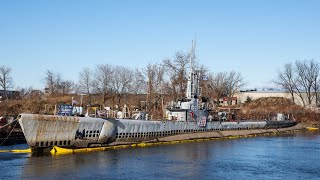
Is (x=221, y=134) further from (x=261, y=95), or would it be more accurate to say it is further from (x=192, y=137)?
(x=261, y=95)

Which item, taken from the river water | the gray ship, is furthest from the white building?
the river water

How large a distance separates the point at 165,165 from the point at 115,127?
1260 centimetres

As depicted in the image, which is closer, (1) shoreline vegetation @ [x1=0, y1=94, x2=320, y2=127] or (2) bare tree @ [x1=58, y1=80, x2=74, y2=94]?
(1) shoreline vegetation @ [x1=0, y1=94, x2=320, y2=127]

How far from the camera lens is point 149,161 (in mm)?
40188

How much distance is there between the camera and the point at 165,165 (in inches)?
1513

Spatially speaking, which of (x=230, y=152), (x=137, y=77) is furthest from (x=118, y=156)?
(x=137, y=77)

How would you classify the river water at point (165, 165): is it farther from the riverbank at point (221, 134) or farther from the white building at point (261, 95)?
the white building at point (261, 95)

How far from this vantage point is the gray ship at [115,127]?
41.9 m

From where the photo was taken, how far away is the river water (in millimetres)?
33375

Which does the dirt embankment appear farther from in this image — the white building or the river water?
the river water

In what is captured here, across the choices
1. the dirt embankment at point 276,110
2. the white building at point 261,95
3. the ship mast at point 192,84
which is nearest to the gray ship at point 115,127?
the ship mast at point 192,84

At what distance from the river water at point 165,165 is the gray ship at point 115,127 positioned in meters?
2.29

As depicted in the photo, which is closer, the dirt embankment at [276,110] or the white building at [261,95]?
the dirt embankment at [276,110]

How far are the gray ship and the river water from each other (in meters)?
2.29
